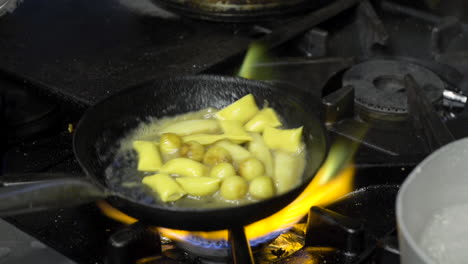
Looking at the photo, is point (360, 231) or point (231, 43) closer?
point (360, 231)

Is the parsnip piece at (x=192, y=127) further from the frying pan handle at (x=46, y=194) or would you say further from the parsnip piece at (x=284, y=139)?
the frying pan handle at (x=46, y=194)

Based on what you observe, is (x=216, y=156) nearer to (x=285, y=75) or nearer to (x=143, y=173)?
(x=143, y=173)

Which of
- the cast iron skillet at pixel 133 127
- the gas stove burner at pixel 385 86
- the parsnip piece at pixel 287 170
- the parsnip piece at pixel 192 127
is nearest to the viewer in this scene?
the cast iron skillet at pixel 133 127

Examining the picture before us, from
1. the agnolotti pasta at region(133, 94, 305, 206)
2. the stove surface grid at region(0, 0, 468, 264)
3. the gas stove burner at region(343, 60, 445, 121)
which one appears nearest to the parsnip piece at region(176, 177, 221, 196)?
the agnolotti pasta at region(133, 94, 305, 206)

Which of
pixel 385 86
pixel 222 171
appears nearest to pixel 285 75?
pixel 385 86

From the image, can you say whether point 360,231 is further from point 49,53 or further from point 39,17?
point 39,17

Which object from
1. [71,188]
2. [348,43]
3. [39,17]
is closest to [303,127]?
[71,188]

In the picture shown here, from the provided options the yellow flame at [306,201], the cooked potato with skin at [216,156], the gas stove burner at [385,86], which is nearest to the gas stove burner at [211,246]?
the yellow flame at [306,201]
